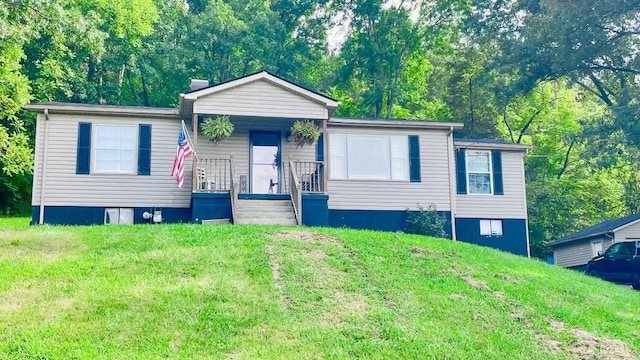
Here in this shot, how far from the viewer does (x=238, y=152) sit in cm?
1875

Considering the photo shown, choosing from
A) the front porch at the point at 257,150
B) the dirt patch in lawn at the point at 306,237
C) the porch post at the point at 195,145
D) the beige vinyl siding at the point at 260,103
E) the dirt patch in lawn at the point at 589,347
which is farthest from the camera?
the beige vinyl siding at the point at 260,103

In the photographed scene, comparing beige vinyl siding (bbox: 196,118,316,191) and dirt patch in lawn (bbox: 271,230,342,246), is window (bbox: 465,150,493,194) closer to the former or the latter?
beige vinyl siding (bbox: 196,118,316,191)

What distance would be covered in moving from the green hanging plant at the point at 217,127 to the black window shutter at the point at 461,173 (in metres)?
7.28

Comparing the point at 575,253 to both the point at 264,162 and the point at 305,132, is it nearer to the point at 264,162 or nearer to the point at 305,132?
the point at 305,132

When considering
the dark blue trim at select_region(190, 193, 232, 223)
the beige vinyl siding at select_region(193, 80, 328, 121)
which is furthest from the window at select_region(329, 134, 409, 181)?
the dark blue trim at select_region(190, 193, 232, 223)

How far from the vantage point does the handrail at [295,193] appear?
1667cm

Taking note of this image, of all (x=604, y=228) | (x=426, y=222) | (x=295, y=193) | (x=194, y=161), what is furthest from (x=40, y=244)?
(x=604, y=228)

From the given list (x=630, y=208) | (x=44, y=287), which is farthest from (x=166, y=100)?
(x=630, y=208)

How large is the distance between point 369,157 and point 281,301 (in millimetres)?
9839

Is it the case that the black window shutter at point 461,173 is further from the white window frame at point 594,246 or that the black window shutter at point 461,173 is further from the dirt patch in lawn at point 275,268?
the dirt patch in lawn at point 275,268

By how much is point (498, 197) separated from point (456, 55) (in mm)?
14515

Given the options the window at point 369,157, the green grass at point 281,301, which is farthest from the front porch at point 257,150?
the green grass at point 281,301

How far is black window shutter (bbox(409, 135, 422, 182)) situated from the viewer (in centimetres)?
1938

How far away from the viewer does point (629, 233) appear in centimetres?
2359
